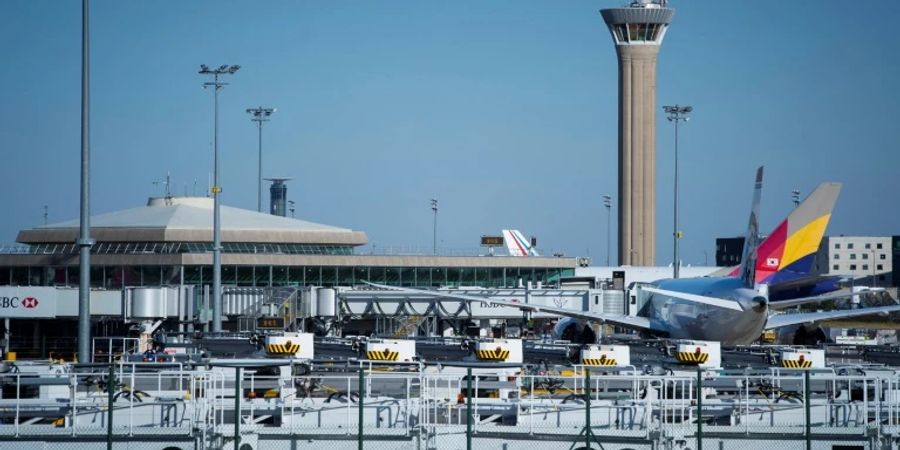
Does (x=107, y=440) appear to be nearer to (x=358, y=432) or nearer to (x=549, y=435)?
(x=358, y=432)

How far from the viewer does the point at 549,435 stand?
32.7m

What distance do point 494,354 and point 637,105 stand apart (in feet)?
456

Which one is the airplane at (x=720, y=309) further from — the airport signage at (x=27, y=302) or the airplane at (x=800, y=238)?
the airport signage at (x=27, y=302)

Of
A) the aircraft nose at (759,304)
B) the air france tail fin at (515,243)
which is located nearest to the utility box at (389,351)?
the aircraft nose at (759,304)

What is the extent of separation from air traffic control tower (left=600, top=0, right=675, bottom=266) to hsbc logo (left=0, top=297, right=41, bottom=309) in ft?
370

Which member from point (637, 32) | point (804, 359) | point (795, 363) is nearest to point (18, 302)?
point (795, 363)

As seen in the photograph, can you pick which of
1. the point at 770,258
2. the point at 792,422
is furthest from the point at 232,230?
the point at 792,422

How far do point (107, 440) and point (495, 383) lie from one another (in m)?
11.2

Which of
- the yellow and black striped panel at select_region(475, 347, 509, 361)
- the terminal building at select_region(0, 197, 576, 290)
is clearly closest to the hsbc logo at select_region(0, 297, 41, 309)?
the terminal building at select_region(0, 197, 576, 290)

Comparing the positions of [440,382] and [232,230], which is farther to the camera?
[232,230]

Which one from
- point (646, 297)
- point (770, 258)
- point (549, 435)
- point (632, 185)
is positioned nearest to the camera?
point (549, 435)

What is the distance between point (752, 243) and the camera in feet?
231

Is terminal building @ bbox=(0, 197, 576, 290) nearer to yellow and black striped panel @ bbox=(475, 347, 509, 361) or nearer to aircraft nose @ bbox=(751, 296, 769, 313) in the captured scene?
aircraft nose @ bbox=(751, 296, 769, 313)

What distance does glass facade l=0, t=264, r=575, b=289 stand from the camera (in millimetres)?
101625
